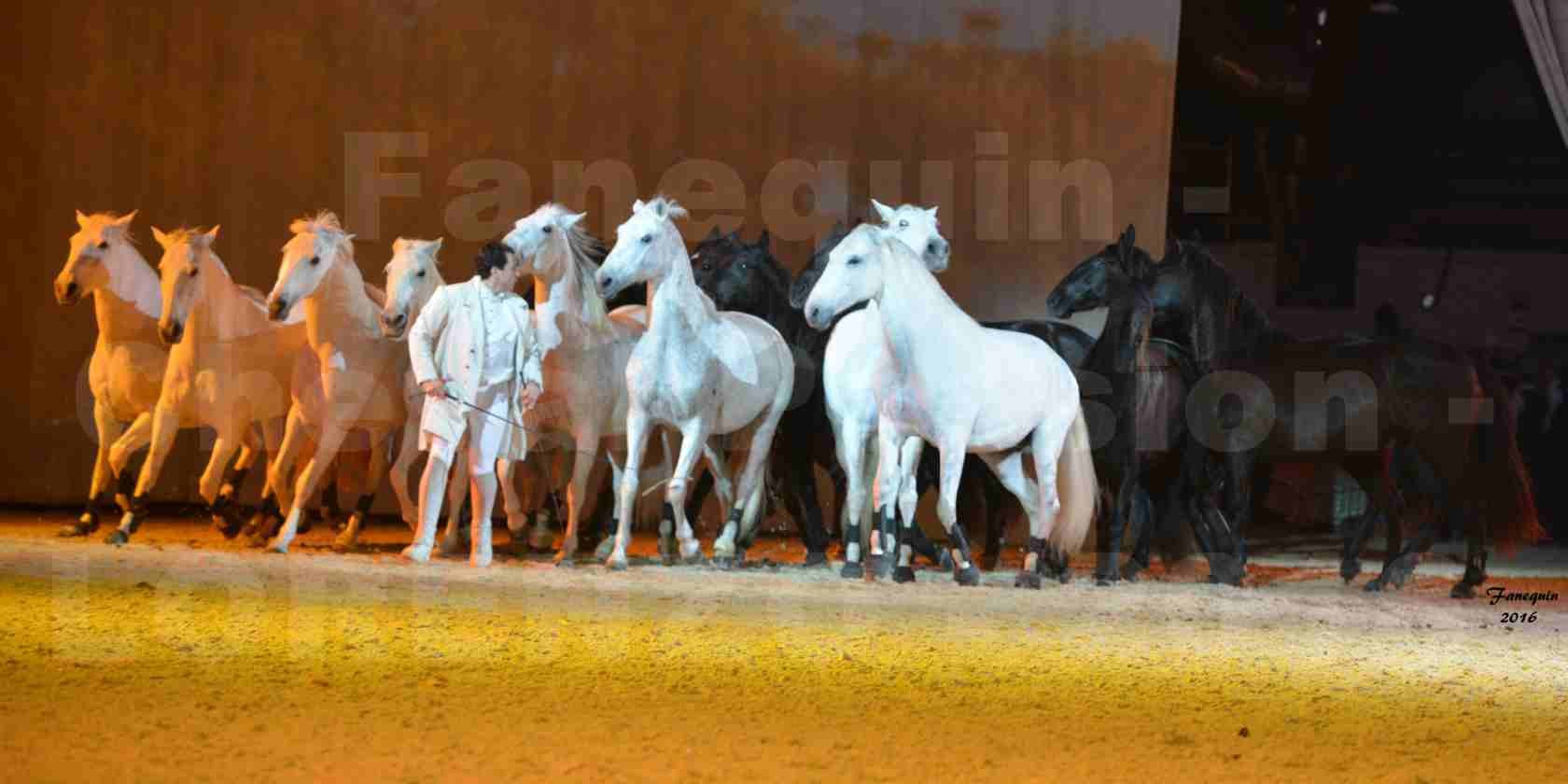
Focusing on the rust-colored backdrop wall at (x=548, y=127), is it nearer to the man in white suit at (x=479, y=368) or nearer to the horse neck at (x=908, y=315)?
the man in white suit at (x=479, y=368)

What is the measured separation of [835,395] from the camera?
28.2 feet

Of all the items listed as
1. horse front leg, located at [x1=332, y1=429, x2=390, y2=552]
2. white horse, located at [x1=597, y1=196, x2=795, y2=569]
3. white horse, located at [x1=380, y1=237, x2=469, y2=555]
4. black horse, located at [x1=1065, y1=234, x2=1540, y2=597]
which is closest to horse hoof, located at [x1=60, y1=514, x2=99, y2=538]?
horse front leg, located at [x1=332, y1=429, x2=390, y2=552]

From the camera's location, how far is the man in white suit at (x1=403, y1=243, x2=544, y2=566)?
8250 millimetres

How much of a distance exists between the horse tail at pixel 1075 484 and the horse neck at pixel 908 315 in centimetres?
86

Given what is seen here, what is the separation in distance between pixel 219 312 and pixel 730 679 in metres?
4.76

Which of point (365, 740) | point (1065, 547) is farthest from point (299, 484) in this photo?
point (365, 740)

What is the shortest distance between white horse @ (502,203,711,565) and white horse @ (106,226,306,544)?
1.47 meters

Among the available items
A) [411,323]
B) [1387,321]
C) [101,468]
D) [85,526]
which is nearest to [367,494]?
[411,323]

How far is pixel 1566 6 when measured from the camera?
10250 millimetres

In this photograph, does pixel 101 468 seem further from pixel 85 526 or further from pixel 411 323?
pixel 411 323

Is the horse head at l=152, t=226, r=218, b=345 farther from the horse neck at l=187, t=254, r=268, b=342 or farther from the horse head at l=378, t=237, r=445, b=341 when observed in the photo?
the horse head at l=378, t=237, r=445, b=341

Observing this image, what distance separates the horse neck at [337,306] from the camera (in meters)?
8.80

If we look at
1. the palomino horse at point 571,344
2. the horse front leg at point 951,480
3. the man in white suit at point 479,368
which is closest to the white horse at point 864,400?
the horse front leg at point 951,480

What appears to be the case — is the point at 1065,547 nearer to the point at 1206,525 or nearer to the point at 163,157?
the point at 1206,525
